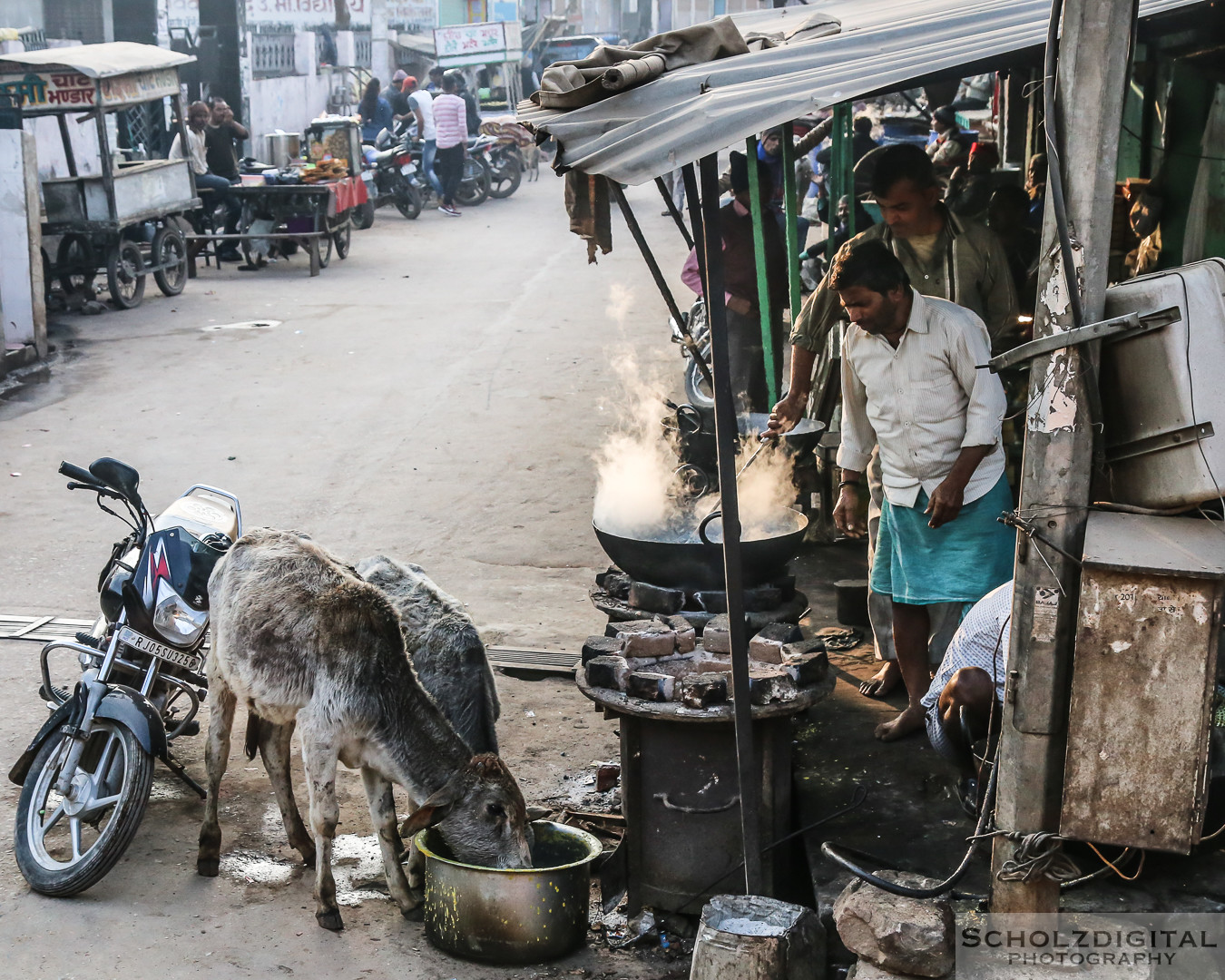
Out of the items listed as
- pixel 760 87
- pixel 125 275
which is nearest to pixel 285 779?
pixel 760 87

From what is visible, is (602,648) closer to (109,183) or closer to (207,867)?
(207,867)

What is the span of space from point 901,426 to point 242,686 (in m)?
2.45

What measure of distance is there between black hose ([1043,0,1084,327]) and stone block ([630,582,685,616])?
211 cm

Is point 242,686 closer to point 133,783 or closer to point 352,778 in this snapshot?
point 133,783

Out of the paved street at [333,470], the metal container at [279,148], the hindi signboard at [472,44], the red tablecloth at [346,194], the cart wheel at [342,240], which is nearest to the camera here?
the paved street at [333,470]

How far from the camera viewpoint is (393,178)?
21812 millimetres

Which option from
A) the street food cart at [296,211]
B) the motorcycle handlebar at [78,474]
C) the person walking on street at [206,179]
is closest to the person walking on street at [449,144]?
the street food cart at [296,211]

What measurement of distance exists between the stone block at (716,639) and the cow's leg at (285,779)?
149cm

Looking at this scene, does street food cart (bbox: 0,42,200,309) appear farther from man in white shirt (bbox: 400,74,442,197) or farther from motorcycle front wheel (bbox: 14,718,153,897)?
motorcycle front wheel (bbox: 14,718,153,897)

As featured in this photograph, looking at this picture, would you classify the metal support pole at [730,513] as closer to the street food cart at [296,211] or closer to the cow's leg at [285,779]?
the cow's leg at [285,779]

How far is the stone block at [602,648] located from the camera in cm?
430

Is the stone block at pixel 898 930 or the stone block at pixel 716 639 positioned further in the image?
the stone block at pixel 716 639

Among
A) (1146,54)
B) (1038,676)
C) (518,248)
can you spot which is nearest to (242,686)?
(1038,676)

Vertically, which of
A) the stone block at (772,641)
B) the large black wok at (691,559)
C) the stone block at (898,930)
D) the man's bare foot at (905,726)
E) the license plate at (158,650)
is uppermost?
the large black wok at (691,559)
